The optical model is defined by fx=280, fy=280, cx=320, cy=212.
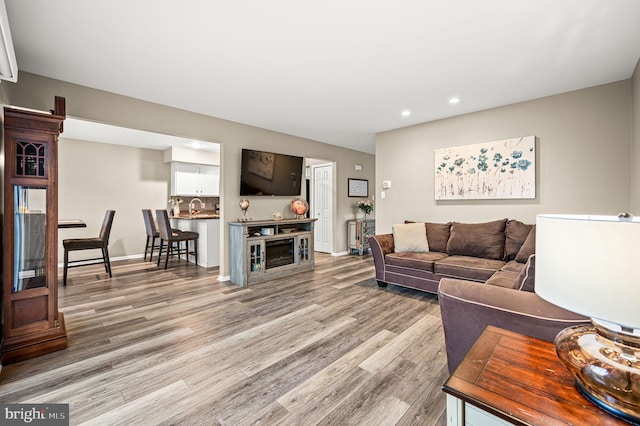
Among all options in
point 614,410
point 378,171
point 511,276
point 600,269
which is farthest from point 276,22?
point 378,171

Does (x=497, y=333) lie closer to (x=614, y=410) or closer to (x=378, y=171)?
(x=614, y=410)

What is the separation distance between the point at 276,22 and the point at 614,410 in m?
2.52

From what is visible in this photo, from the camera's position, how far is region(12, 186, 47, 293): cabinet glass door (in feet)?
6.83

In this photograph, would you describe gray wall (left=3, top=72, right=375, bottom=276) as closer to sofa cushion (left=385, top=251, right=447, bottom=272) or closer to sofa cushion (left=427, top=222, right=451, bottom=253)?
sofa cushion (left=385, top=251, right=447, bottom=272)

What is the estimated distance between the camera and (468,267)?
3088mm

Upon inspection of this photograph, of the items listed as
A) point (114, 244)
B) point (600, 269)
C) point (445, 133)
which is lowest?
point (114, 244)

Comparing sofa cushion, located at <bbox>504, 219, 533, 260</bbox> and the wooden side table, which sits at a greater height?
sofa cushion, located at <bbox>504, 219, 533, 260</bbox>

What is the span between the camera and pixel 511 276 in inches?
101

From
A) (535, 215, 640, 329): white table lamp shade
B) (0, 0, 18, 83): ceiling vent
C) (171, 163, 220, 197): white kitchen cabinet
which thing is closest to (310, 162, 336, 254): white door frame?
(171, 163, 220, 197): white kitchen cabinet

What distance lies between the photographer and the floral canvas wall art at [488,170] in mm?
3500

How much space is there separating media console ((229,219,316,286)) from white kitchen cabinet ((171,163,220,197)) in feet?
8.79

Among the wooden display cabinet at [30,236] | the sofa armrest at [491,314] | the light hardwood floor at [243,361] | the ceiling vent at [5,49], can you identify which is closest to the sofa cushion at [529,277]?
the sofa armrest at [491,314]

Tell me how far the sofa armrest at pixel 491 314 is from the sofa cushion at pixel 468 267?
152 centimetres

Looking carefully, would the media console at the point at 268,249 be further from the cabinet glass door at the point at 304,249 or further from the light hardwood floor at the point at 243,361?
the light hardwood floor at the point at 243,361
